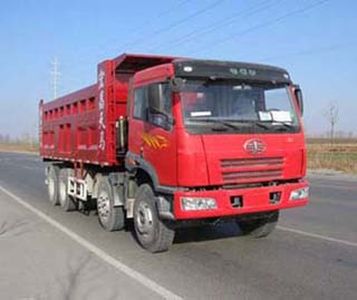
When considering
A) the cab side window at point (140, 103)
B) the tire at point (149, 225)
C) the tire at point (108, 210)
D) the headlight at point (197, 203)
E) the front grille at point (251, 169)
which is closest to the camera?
the headlight at point (197, 203)

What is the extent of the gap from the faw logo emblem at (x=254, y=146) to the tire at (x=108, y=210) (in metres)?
3.16

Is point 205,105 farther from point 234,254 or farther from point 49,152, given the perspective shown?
point 49,152

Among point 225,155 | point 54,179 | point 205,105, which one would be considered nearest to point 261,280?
point 225,155

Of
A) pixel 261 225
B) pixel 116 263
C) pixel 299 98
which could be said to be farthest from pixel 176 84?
pixel 261 225

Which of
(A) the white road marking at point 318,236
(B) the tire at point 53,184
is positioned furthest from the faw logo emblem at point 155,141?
(B) the tire at point 53,184

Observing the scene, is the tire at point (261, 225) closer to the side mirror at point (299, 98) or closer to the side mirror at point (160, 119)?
the side mirror at point (299, 98)

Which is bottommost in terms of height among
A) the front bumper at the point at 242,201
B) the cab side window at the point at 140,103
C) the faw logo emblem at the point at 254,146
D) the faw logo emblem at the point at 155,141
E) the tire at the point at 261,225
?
the tire at the point at 261,225

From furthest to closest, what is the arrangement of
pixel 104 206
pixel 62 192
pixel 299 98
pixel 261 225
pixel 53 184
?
pixel 53 184, pixel 62 192, pixel 104 206, pixel 261 225, pixel 299 98

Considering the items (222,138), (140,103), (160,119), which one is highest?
A: (140,103)

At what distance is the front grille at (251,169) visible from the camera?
8469 millimetres

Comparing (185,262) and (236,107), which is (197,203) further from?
(236,107)

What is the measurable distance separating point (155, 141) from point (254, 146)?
4.63ft

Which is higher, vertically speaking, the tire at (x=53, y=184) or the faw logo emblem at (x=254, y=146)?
the faw logo emblem at (x=254, y=146)

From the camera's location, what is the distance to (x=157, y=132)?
8867 millimetres
